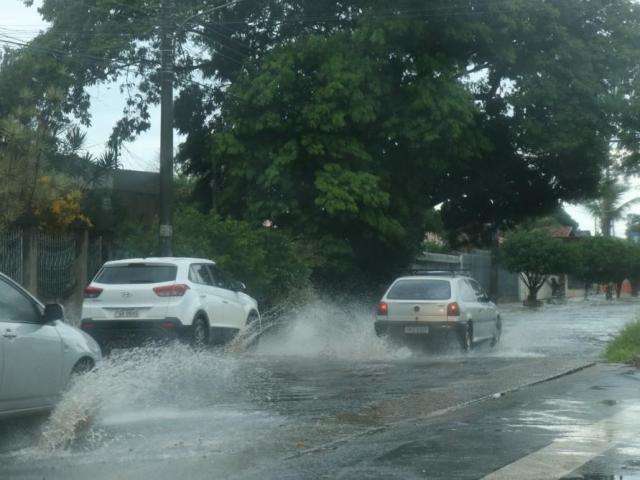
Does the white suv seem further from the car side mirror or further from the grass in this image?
the car side mirror

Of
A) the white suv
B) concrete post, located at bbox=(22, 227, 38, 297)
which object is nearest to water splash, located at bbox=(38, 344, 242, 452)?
the white suv

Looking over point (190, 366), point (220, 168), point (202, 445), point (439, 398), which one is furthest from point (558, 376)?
point (220, 168)

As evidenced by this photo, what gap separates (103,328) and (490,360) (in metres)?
6.46

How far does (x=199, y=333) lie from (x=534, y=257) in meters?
37.5

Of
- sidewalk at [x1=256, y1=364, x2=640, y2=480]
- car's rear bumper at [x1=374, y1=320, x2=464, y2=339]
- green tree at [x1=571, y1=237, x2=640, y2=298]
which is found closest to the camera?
sidewalk at [x1=256, y1=364, x2=640, y2=480]

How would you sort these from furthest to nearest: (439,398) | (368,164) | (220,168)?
(220,168) → (368,164) → (439,398)

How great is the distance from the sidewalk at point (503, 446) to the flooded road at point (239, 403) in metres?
0.26

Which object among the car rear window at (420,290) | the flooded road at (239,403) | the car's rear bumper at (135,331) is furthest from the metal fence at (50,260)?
the car rear window at (420,290)

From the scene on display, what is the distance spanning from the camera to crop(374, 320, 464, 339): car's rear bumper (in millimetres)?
19875

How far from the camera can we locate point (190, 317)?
17.8 metres

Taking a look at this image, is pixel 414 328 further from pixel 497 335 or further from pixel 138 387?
pixel 138 387

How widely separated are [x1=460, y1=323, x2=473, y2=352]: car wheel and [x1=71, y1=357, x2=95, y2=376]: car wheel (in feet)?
35.8

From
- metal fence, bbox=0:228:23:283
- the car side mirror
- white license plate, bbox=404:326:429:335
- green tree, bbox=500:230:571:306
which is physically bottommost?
white license plate, bbox=404:326:429:335

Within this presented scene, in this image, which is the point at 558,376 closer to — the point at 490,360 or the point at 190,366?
the point at 490,360
